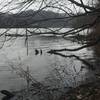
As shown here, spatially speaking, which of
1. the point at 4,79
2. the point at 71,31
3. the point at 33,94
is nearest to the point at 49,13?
the point at 71,31

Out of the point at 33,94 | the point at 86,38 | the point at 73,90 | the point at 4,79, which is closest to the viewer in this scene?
the point at 86,38

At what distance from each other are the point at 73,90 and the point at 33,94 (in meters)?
2.43

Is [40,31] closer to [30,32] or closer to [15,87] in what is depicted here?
[30,32]

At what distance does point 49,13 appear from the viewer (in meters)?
5.09

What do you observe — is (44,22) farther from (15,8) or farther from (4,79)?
(4,79)

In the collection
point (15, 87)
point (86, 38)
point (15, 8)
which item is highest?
point (15, 8)

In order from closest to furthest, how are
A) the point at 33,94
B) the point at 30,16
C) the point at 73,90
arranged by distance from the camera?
1. the point at 30,16
2. the point at 73,90
3. the point at 33,94

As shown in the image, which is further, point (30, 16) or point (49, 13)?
point (49, 13)

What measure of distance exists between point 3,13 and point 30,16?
0.69 m

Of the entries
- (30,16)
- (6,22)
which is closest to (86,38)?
(30,16)

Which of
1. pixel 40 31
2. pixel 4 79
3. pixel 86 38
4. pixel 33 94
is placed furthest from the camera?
pixel 4 79

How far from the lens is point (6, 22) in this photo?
13.5 feet

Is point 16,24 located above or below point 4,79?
above

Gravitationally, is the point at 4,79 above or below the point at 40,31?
below
